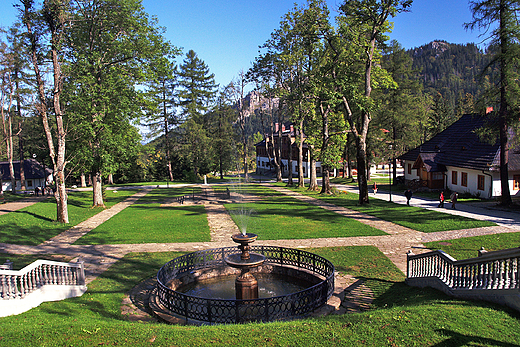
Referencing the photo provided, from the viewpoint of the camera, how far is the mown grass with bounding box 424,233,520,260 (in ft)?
48.6

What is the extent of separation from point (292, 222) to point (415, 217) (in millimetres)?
7915

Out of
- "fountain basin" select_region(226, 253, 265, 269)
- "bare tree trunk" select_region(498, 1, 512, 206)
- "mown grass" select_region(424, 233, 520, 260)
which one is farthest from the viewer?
"bare tree trunk" select_region(498, 1, 512, 206)

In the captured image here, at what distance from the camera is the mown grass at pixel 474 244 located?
14.8 metres

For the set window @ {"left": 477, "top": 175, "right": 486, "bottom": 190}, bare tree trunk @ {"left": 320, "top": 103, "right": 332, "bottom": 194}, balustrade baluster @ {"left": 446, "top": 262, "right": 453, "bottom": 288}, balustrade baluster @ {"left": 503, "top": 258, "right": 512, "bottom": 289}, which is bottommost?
balustrade baluster @ {"left": 446, "top": 262, "right": 453, "bottom": 288}

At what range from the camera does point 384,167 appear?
73625 mm

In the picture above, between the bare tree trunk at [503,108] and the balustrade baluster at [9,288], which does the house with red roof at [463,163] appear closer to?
the bare tree trunk at [503,108]

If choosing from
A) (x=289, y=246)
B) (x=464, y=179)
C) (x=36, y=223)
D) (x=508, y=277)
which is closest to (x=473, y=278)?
(x=508, y=277)

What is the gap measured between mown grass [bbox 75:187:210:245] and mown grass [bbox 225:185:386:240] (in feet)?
8.48

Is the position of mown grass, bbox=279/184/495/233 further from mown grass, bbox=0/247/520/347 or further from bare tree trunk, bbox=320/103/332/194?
mown grass, bbox=0/247/520/347

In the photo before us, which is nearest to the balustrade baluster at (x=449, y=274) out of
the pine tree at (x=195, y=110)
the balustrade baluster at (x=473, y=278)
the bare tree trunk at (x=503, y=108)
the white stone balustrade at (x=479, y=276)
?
the white stone balustrade at (x=479, y=276)

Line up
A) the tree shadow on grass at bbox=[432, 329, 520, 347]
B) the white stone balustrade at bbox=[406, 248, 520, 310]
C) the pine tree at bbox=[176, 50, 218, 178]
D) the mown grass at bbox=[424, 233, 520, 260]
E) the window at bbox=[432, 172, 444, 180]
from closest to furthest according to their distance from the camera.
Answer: the tree shadow on grass at bbox=[432, 329, 520, 347] → the white stone balustrade at bbox=[406, 248, 520, 310] → the mown grass at bbox=[424, 233, 520, 260] → the window at bbox=[432, 172, 444, 180] → the pine tree at bbox=[176, 50, 218, 178]

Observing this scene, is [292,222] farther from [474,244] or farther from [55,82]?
[55,82]

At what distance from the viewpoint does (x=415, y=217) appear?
74.7 feet

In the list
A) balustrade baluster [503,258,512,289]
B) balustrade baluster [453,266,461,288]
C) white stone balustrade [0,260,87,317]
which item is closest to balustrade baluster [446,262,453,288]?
balustrade baluster [453,266,461,288]
